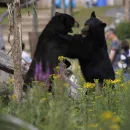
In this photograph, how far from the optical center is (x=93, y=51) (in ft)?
29.8

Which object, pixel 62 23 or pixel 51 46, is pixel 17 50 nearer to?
pixel 51 46

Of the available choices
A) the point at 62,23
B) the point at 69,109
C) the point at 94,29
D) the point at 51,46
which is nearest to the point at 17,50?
the point at 69,109

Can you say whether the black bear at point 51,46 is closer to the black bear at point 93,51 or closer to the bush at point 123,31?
the black bear at point 93,51

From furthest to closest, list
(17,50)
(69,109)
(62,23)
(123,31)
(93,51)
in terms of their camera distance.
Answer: (123,31) < (62,23) < (93,51) < (17,50) < (69,109)

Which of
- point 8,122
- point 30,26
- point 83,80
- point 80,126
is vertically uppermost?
point 8,122

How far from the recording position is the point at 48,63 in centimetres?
883

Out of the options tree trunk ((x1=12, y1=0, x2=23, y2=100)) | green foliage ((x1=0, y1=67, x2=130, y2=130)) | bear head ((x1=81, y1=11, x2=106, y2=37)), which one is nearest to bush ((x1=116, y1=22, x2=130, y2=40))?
bear head ((x1=81, y1=11, x2=106, y2=37))

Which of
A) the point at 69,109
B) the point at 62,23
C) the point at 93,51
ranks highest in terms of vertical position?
the point at 69,109

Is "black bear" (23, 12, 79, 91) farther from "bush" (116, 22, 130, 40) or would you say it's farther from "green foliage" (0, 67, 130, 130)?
"bush" (116, 22, 130, 40)

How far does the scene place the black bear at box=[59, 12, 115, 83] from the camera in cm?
905

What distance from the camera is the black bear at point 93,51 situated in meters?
9.05

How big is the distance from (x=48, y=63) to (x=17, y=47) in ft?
6.96

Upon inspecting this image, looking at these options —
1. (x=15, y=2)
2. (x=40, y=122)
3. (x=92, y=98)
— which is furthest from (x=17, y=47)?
(x=40, y=122)

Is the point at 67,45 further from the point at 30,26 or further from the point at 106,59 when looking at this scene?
the point at 30,26
